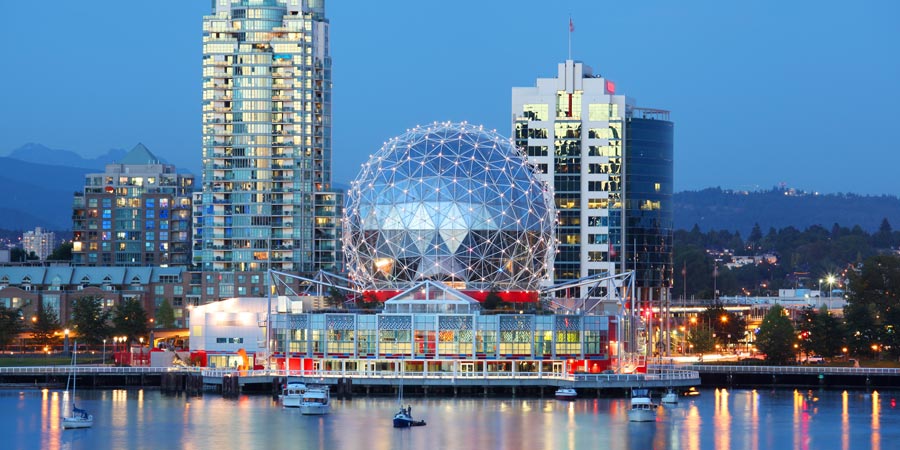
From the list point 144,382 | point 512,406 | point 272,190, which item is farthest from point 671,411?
point 272,190

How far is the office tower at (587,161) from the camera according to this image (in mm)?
169750

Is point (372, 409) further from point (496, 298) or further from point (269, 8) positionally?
point (269, 8)

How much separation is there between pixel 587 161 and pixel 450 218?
119ft

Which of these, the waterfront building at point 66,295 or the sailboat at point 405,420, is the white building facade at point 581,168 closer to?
the waterfront building at point 66,295

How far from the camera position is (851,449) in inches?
3836

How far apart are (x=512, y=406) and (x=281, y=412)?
1567cm

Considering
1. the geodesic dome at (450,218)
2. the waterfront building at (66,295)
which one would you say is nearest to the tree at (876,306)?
the geodesic dome at (450,218)

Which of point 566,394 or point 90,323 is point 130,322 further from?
point 566,394

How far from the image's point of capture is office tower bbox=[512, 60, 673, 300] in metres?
170

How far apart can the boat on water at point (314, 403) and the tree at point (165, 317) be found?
75850 mm

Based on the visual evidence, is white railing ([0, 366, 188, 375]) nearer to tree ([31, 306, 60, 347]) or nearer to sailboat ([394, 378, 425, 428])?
tree ([31, 306, 60, 347])

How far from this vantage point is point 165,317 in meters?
188

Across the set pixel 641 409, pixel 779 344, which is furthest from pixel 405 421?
pixel 779 344

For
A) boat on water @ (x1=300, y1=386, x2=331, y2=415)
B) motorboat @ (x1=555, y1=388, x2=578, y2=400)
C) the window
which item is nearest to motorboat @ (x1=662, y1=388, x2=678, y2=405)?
motorboat @ (x1=555, y1=388, x2=578, y2=400)
